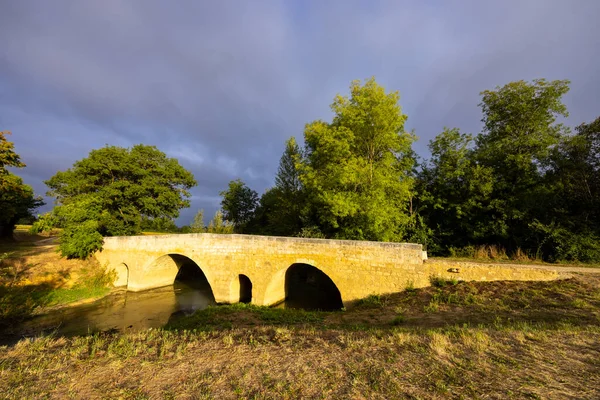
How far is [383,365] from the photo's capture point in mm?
4219

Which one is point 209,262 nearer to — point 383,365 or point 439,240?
point 383,365

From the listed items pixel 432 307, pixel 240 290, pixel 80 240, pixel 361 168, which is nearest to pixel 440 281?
pixel 432 307

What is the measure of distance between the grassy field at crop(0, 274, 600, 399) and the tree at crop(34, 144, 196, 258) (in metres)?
19.6

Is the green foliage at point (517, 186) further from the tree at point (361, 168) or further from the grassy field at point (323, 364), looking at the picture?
the grassy field at point (323, 364)

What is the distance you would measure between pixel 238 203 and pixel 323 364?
3493cm

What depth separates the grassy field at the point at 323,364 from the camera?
11.5 ft

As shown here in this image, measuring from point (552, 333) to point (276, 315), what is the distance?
9341 mm

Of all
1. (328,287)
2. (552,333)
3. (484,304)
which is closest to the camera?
(552,333)

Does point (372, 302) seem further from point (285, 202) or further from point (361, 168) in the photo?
point (285, 202)

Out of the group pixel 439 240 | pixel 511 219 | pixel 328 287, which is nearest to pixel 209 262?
pixel 328 287

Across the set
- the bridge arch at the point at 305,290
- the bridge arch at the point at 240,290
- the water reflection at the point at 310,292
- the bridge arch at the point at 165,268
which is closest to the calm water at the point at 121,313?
the bridge arch at the point at 165,268

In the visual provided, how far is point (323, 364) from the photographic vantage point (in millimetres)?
4367

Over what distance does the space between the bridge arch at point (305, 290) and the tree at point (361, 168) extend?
157 inches

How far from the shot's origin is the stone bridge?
37.3 feet
